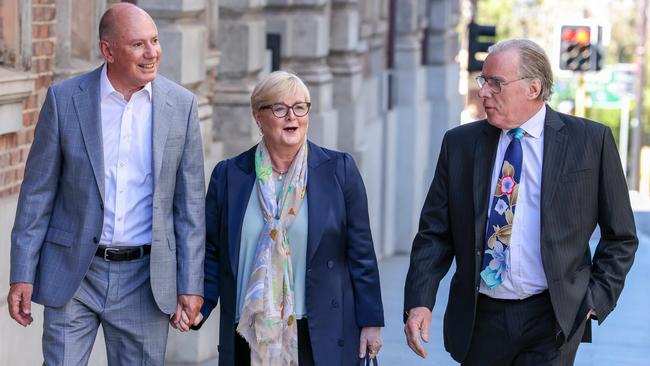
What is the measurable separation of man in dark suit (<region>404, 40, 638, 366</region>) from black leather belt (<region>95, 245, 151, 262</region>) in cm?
100

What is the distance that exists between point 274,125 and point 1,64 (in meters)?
2.69

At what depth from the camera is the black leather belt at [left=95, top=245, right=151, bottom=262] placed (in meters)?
5.57

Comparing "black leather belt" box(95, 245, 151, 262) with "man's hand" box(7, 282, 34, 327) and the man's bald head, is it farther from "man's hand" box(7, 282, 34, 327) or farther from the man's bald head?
the man's bald head

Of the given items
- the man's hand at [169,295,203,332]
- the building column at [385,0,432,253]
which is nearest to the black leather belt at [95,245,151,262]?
the man's hand at [169,295,203,332]

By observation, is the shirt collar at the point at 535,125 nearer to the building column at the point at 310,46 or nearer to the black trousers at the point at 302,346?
the black trousers at the point at 302,346

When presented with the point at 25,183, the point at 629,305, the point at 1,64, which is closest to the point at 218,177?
the point at 25,183

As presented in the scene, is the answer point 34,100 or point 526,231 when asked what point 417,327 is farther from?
point 34,100

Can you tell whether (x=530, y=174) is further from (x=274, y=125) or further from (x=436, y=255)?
(x=274, y=125)

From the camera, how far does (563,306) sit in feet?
18.1

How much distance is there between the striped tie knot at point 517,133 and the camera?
5.62m

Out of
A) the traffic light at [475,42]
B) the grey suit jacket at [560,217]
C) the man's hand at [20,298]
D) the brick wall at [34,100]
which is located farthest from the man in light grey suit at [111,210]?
the traffic light at [475,42]

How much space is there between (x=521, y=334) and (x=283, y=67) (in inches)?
344

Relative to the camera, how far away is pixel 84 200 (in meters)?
5.52

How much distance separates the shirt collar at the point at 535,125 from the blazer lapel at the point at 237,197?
0.93 m
